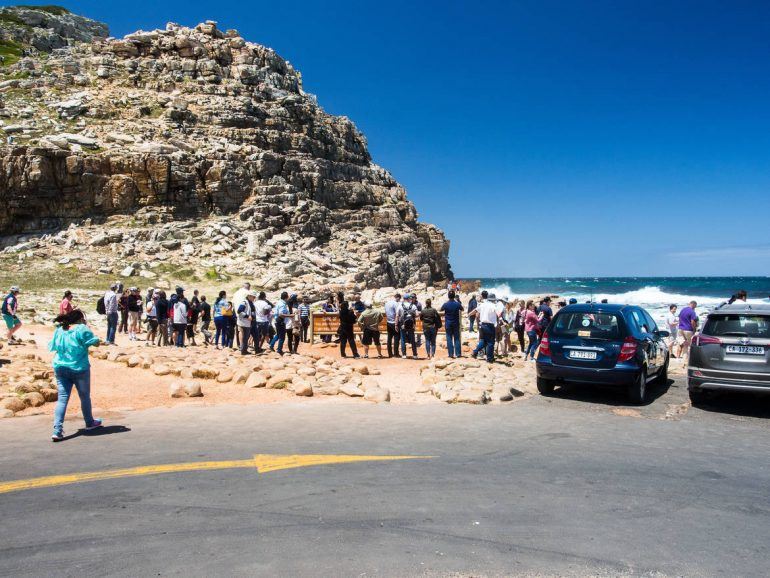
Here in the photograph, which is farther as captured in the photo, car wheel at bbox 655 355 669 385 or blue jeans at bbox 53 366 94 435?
car wheel at bbox 655 355 669 385

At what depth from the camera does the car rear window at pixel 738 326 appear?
9.30 meters

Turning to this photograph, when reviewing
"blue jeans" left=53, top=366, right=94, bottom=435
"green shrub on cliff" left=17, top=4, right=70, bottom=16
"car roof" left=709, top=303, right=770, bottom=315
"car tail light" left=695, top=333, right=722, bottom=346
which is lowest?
"blue jeans" left=53, top=366, right=94, bottom=435

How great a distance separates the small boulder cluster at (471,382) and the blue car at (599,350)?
813 millimetres

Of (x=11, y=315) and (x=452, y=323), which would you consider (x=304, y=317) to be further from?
(x=11, y=315)

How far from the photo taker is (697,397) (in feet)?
36.0

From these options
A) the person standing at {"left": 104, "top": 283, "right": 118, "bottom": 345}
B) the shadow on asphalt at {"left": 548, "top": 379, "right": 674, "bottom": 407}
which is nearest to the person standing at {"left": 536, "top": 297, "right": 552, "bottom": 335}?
the shadow on asphalt at {"left": 548, "top": 379, "right": 674, "bottom": 407}

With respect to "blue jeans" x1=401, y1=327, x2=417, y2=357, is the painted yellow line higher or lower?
lower

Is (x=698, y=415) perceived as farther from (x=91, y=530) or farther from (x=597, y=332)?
(x=91, y=530)

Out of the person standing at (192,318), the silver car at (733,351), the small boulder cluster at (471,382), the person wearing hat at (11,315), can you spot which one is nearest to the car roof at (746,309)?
the silver car at (733,351)

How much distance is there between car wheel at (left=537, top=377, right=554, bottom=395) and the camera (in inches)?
442

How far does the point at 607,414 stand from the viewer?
952 centimetres

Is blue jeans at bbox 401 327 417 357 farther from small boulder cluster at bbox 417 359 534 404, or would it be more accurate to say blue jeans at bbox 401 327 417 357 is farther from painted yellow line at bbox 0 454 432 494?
painted yellow line at bbox 0 454 432 494

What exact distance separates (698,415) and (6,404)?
485 inches

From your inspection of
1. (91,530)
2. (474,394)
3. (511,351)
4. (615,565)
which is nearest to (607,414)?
(474,394)
